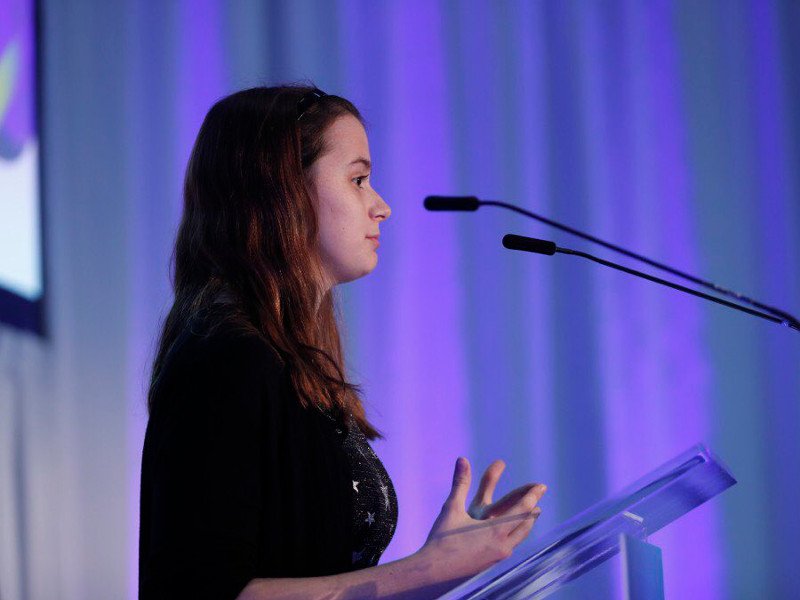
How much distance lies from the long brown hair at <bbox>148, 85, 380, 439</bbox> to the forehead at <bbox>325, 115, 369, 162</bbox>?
0.04ft

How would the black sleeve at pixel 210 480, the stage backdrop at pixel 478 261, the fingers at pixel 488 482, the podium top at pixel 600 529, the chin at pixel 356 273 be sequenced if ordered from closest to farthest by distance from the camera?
the podium top at pixel 600 529 → the black sleeve at pixel 210 480 → the fingers at pixel 488 482 → the chin at pixel 356 273 → the stage backdrop at pixel 478 261

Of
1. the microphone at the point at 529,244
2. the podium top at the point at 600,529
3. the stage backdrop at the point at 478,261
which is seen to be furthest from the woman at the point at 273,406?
the stage backdrop at the point at 478,261

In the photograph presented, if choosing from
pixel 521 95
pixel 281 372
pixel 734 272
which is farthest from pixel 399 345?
pixel 281 372

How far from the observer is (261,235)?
1.41 meters

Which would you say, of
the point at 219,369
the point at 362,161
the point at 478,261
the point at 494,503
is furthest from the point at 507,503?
the point at 478,261

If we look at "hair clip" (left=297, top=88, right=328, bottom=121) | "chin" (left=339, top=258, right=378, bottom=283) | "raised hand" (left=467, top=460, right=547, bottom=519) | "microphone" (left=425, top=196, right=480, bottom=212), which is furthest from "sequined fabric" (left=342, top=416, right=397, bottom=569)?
"hair clip" (left=297, top=88, right=328, bottom=121)

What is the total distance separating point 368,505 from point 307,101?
0.63 m

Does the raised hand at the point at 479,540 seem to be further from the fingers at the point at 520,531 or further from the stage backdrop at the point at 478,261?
the stage backdrop at the point at 478,261

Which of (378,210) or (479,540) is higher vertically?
(378,210)

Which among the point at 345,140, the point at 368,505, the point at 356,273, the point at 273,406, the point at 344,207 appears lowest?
the point at 368,505

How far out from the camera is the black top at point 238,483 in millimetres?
1115

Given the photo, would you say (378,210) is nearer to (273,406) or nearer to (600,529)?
(273,406)

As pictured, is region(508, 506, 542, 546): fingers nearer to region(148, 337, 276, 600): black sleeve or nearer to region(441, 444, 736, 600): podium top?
region(441, 444, 736, 600): podium top

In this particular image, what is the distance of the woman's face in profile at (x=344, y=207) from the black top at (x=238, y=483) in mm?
261
